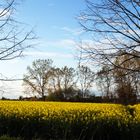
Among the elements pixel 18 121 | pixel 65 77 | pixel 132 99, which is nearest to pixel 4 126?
pixel 18 121

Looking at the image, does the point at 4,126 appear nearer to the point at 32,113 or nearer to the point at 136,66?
the point at 32,113

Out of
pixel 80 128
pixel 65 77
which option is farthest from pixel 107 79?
pixel 65 77

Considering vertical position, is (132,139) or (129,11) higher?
(129,11)

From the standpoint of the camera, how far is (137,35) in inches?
440

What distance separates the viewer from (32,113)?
51.8 feet

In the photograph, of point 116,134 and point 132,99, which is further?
point 132,99

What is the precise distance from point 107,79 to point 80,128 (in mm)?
2852

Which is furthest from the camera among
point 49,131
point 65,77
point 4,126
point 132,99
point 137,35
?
point 65,77

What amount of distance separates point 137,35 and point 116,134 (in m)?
4.11

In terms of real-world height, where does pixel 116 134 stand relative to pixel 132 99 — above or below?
below

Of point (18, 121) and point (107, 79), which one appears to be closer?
point (107, 79)


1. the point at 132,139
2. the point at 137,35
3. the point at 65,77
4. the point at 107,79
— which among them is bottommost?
the point at 132,139

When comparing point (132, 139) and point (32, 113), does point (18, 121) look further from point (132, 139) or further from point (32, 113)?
point (132, 139)

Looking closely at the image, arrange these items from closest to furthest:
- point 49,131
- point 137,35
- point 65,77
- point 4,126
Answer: point 137,35, point 49,131, point 4,126, point 65,77
